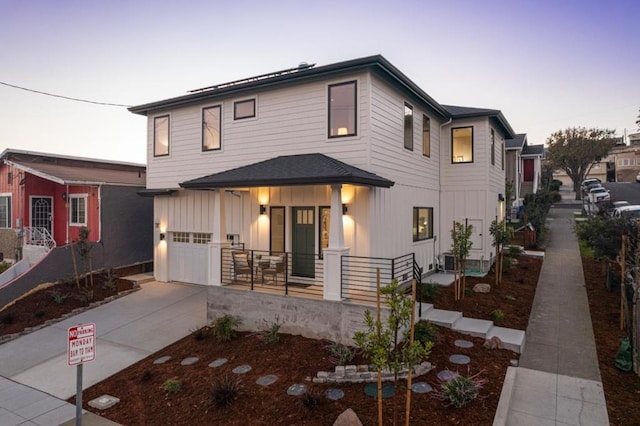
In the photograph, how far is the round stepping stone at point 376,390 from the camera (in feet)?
18.5

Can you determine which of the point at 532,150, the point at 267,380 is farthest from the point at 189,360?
the point at 532,150

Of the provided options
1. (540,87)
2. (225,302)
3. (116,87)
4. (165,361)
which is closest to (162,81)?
(116,87)

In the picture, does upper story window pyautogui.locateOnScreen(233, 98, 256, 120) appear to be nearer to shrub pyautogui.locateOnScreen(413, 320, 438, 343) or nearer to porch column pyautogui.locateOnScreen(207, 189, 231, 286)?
porch column pyautogui.locateOnScreen(207, 189, 231, 286)

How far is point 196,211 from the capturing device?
44.0 feet

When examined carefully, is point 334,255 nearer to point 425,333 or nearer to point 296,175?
point 296,175

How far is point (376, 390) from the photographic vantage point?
19.0 feet

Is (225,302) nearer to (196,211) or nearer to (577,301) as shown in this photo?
(196,211)

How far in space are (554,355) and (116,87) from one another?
20056 mm

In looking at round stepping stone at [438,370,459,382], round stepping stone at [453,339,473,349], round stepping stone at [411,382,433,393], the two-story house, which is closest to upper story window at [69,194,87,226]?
the two-story house

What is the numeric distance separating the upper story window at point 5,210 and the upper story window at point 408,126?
1952 centimetres

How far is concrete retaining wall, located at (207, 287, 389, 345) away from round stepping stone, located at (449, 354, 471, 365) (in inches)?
58.4

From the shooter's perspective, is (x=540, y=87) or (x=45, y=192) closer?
(x=45, y=192)

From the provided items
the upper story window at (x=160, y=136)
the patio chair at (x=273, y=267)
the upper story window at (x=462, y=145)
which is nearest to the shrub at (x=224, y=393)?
the patio chair at (x=273, y=267)

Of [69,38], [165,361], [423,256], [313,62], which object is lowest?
[165,361]
